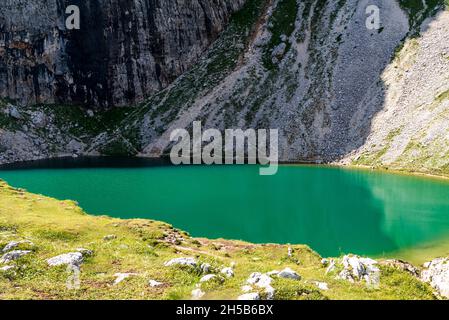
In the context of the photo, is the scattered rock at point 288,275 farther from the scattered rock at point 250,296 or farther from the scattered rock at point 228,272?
the scattered rock at point 250,296

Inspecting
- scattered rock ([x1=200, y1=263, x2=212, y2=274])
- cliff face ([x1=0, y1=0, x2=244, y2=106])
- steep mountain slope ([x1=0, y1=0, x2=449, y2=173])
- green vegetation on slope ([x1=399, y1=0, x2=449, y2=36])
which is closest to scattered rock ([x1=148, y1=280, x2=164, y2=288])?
scattered rock ([x1=200, y1=263, x2=212, y2=274])

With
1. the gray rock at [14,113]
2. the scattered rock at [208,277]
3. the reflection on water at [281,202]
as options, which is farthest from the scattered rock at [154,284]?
the gray rock at [14,113]

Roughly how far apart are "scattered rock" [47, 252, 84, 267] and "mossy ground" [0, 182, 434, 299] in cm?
50

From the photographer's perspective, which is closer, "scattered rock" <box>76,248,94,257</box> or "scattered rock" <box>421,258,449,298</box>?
"scattered rock" <box>421,258,449,298</box>

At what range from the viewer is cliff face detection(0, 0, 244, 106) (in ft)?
432

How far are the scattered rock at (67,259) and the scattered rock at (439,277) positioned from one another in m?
20.0

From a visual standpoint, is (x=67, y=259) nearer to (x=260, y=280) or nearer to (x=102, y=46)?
(x=260, y=280)

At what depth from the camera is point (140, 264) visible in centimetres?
2383

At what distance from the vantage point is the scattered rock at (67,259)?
22891 millimetres

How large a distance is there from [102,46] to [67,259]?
408 ft

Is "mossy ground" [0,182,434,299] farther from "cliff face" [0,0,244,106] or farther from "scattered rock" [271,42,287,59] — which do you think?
"cliff face" [0,0,244,106]
